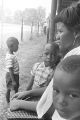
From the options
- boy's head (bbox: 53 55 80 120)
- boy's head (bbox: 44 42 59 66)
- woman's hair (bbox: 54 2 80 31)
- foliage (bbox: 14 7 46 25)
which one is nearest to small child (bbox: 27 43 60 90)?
boy's head (bbox: 44 42 59 66)

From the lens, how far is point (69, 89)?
1226 millimetres

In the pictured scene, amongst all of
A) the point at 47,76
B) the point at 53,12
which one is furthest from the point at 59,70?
the point at 53,12

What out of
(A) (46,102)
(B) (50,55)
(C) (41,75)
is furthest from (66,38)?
(C) (41,75)

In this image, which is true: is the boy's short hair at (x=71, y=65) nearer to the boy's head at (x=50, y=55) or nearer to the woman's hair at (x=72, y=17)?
the woman's hair at (x=72, y=17)

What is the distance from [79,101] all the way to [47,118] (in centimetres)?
57

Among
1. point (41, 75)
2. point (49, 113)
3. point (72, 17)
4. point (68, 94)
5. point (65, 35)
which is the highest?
point (72, 17)

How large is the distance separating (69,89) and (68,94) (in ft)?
0.09

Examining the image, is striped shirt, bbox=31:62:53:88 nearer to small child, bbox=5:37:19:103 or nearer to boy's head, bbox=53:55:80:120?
small child, bbox=5:37:19:103

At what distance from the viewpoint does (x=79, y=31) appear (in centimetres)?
184

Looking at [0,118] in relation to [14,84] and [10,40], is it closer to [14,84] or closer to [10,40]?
[14,84]

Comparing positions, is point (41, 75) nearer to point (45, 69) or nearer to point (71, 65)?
point (45, 69)

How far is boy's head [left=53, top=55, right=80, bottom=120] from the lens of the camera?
122 cm

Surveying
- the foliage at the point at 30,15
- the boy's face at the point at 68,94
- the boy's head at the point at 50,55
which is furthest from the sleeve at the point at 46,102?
the foliage at the point at 30,15

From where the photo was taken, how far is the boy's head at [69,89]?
1220mm
